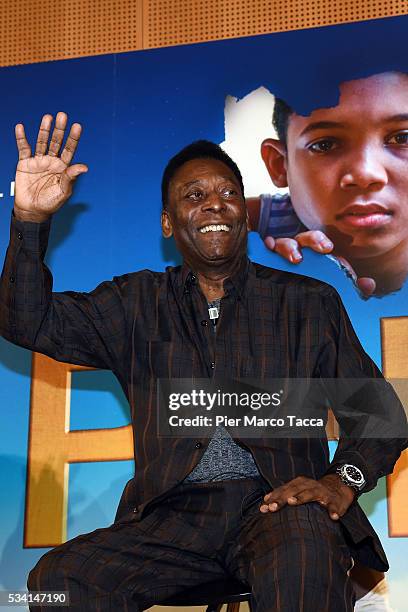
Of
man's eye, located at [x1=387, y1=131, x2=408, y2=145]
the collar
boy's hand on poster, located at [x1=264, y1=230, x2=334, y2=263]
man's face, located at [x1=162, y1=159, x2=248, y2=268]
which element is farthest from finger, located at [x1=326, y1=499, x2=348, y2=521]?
man's eye, located at [x1=387, y1=131, x2=408, y2=145]

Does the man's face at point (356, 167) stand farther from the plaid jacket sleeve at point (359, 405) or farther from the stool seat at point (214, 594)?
the stool seat at point (214, 594)

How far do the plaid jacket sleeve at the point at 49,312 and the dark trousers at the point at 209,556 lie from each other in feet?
1.77

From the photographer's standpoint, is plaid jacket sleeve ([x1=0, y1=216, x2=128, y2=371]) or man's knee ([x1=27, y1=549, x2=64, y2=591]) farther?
plaid jacket sleeve ([x1=0, y1=216, x2=128, y2=371])

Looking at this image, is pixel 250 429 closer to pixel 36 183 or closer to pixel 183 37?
pixel 36 183

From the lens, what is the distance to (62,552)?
2307mm

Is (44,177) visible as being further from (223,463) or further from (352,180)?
(352,180)

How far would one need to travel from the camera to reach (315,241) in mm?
3967

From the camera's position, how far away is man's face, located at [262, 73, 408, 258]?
3.93 meters

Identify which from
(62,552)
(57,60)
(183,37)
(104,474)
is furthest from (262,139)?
(62,552)

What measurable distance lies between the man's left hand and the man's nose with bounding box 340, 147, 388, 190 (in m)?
1.94

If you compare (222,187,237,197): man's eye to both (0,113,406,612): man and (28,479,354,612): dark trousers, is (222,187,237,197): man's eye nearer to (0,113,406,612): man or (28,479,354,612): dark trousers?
(0,113,406,612): man

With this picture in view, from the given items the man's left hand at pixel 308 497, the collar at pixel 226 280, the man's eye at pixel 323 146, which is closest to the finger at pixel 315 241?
the man's eye at pixel 323 146

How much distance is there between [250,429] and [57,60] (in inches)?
98.1

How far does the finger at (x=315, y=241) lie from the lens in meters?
3.96
